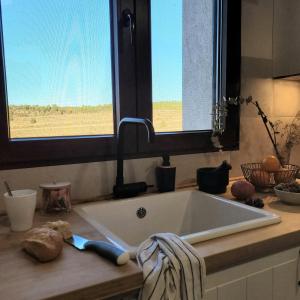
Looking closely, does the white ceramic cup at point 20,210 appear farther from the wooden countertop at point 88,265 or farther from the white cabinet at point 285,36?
the white cabinet at point 285,36

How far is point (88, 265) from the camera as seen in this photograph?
69cm

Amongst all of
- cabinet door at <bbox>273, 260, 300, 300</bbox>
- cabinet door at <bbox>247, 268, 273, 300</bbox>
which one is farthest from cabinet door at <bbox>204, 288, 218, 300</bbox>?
cabinet door at <bbox>273, 260, 300, 300</bbox>

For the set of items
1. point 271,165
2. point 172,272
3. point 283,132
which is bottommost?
point 172,272

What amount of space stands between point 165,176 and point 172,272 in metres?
0.67

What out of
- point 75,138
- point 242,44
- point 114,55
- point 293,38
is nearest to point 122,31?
point 114,55

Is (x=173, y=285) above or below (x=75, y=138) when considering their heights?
below

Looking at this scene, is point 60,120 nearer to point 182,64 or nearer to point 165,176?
point 165,176

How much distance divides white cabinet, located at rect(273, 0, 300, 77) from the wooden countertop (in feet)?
3.25

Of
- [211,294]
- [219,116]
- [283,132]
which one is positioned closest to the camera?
[211,294]

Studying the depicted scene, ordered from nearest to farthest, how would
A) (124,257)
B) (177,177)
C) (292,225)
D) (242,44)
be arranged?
(124,257)
(292,225)
(177,177)
(242,44)

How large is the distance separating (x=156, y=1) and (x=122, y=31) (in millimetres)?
238

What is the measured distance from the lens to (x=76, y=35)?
1287 mm

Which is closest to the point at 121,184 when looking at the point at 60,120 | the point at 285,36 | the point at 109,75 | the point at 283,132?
the point at 60,120

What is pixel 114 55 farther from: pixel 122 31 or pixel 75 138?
pixel 75 138
